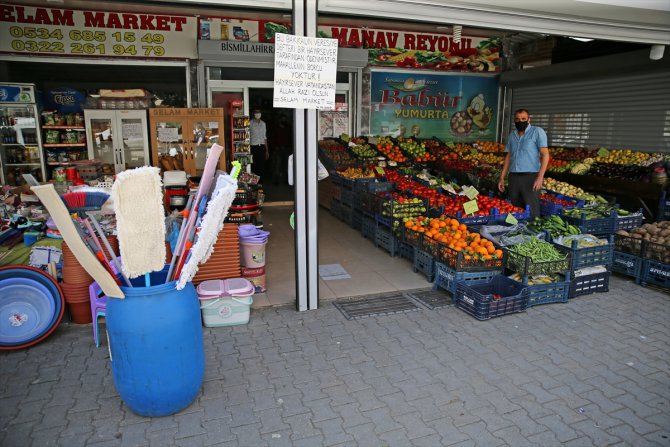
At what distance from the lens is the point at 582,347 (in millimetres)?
4277

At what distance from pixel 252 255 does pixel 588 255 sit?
398 centimetres

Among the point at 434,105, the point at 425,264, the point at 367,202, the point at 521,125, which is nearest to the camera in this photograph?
the point at 425,264

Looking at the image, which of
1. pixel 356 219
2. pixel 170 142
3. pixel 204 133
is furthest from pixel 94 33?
pixel 356 219

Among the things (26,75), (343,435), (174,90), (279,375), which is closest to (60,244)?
(279,375)

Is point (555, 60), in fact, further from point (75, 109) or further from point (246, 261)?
point (75, 109)

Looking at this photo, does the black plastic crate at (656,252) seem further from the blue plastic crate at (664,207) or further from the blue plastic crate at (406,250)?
the blue plastic crate at (406,250)

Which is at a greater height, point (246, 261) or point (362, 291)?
point (246, 261)

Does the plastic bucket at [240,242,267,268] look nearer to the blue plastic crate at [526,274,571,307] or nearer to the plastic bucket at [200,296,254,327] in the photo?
the plastic bucket at [200,296,254,327]

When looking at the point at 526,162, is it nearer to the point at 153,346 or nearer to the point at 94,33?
the point at 153,346

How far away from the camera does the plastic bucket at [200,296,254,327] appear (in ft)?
15.1

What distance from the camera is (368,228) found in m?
7.89

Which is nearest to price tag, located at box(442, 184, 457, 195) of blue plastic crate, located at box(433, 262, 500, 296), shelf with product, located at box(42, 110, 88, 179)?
blue plastic crate, located at box(433, 262, 500, 296)

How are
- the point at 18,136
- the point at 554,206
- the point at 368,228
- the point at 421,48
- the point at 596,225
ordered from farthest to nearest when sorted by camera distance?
1. the point at 421,48
2. the point at 18,136
3. the point at 368,228
4. the point at 554,206
5. the point at 596,225

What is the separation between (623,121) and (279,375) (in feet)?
29.3
